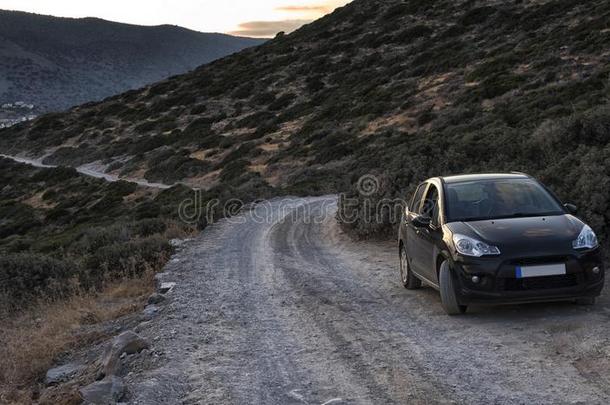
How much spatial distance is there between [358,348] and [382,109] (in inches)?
1428

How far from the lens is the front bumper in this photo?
270 inches

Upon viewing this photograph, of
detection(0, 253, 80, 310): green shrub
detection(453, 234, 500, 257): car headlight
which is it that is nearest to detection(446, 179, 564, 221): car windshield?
detection(453, 234, 500, 257): car headlight

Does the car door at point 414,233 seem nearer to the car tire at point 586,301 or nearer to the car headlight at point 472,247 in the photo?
the car headlight at point 472,247

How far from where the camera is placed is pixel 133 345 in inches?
281

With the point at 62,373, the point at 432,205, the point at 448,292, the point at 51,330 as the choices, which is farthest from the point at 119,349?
the point at 432,205

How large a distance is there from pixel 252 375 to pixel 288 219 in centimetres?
1456

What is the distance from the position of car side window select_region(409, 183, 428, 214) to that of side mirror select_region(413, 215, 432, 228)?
71cm

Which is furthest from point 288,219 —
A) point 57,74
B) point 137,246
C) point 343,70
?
point 57,74

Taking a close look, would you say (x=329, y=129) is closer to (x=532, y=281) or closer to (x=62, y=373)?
(x=62, y=373)

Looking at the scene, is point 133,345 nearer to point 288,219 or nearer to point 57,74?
point 288,219

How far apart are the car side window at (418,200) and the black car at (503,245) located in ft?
1.45

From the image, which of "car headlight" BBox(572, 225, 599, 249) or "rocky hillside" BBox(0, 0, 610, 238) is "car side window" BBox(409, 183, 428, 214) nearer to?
"car headlight" BBox(572, 225, 599, 249)

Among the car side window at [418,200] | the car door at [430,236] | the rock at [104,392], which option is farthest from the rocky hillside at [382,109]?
the rock at [104,392]

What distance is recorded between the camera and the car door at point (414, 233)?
8758mm
